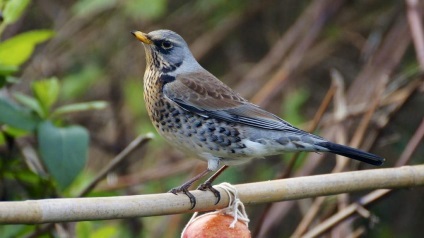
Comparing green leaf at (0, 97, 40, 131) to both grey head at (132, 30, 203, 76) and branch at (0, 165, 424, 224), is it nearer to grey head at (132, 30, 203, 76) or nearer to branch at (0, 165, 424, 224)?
grey head at (132, 30, 203, 76)

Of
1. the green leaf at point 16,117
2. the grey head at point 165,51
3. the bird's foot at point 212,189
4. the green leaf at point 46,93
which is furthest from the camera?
the grey head at point 165,51

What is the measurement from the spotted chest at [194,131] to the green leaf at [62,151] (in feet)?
1.01

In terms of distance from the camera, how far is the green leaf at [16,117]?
2.94 metres

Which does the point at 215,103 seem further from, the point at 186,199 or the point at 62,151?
the point at 186,199

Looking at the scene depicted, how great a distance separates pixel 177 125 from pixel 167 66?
41cm

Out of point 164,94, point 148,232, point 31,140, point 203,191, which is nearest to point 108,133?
point 148,232

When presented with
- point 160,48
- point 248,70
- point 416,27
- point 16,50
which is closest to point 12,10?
point 16,50

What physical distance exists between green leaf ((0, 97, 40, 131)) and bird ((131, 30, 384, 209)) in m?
0.46

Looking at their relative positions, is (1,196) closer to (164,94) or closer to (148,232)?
(164,94)

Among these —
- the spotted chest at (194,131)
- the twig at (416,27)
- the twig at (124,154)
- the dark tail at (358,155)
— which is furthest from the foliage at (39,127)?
the twig at (416,27)

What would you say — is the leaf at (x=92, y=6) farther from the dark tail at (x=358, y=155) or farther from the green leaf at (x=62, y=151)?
the dark tail at (x=358, y=155)

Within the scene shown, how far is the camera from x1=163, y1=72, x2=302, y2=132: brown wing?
3236 millimetres

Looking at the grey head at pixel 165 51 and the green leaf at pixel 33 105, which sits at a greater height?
the grey head at pixel 165 51

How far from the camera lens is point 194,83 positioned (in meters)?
3.41
